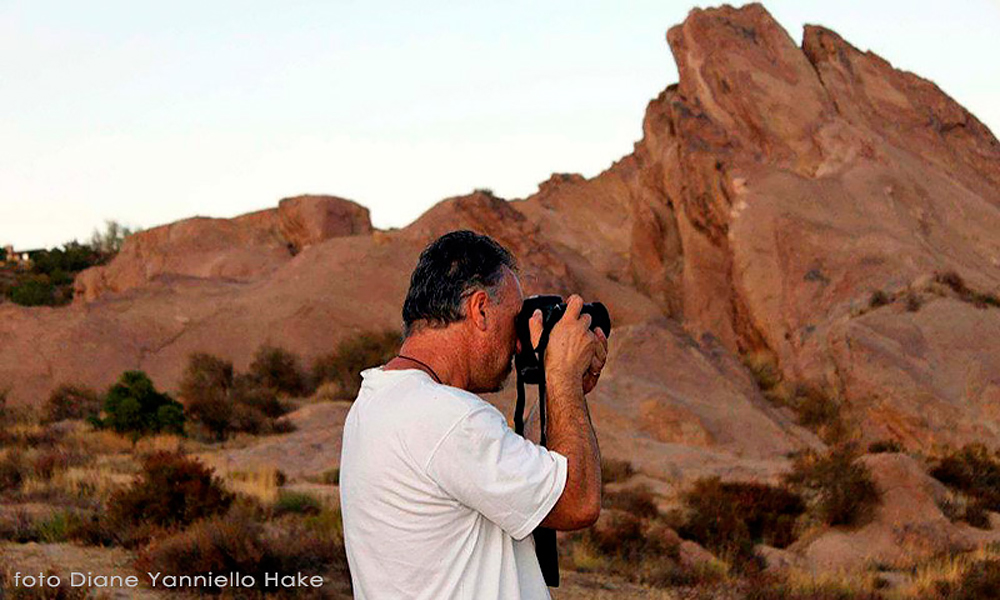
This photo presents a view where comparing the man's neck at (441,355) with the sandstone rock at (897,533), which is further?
the sandstone rock at (897,533)

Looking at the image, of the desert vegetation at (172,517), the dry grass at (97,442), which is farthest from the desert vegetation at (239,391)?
the desert vegetation at (172,517)

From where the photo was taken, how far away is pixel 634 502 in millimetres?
13188

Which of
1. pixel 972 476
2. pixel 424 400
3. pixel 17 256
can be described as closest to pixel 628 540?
pixel 972 476

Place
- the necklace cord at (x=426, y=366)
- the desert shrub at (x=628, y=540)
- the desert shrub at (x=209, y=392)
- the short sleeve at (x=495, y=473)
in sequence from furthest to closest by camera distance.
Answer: the desert shrub at (x=209, y=392) < the desert shrub at (x=628, y=540) < the necklace cord at (x=426, y=366) < the short sleeve at (x=495, y=473)

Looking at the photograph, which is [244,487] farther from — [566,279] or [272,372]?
[566,279]

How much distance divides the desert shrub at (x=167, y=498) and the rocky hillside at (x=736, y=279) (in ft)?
22.5

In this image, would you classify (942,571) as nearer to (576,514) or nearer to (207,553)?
(207,553)

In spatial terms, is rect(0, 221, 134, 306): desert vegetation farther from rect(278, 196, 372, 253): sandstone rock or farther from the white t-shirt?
the white t-shirt

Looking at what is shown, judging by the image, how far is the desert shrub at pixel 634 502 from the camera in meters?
12.9

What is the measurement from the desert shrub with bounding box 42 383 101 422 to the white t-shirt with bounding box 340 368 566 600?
19.4m

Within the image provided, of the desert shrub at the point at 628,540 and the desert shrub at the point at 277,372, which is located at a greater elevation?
the desert shrub at the point at 277,372

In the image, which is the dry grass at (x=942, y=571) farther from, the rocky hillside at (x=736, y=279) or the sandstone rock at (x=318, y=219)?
the sandstone rock at (x=318, y=219)

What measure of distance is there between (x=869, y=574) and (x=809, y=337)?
42.1ft

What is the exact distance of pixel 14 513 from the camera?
9289 millimetres
